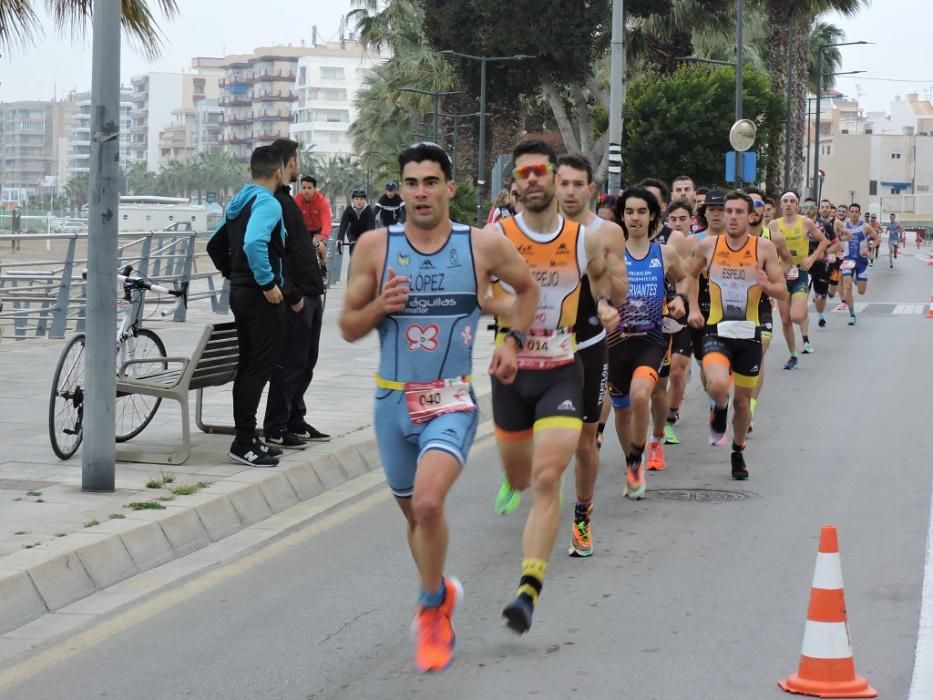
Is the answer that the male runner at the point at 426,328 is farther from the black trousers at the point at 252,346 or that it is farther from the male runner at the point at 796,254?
the male runner at the point at 796,254

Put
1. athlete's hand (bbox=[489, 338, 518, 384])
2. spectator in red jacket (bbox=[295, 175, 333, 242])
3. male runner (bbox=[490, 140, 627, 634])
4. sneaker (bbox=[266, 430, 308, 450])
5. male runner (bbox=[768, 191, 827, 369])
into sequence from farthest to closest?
male runner (bbox=[768, 191, 827, 369]) < spectator in red jacket (bbox=[295, 175, 333, 242]) < sneaker (bbox=[266, 430, 308, 450]) < male runner (bbox=[490, 140, 627, 634]) < athlete's hand (bbox=[489, 338, 518, 384])

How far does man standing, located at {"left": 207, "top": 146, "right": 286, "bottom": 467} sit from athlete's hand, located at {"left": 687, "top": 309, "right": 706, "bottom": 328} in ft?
8.92

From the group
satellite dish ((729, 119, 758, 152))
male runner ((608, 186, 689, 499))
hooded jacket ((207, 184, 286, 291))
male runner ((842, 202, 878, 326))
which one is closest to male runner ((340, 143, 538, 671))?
hooded jacket ((207, 184, 286, 291))

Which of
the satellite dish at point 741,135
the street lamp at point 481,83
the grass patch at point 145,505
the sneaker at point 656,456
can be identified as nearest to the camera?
the grass patch at point 145,505

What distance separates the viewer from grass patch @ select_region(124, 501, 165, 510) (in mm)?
8281

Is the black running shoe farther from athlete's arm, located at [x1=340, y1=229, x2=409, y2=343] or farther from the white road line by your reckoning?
athlete's arm, located at [x1=340, y1=229, x2=409, y2=343]

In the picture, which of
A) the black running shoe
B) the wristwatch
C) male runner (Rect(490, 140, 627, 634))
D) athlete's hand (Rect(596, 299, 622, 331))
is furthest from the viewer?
the black running shoe

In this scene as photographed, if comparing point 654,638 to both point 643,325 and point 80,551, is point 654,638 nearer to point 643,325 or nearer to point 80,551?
point 80,551

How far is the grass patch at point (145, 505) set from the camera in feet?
27.2

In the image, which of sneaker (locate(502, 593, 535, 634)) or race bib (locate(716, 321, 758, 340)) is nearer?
sneaker (locate(502, 593, 535, 634))

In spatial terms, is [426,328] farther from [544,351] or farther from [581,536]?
[581,536]

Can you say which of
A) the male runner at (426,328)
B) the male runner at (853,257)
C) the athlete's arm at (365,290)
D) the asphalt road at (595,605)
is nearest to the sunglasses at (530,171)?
the male runner at (426,328)

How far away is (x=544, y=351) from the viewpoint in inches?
275

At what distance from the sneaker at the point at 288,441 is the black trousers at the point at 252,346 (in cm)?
75
